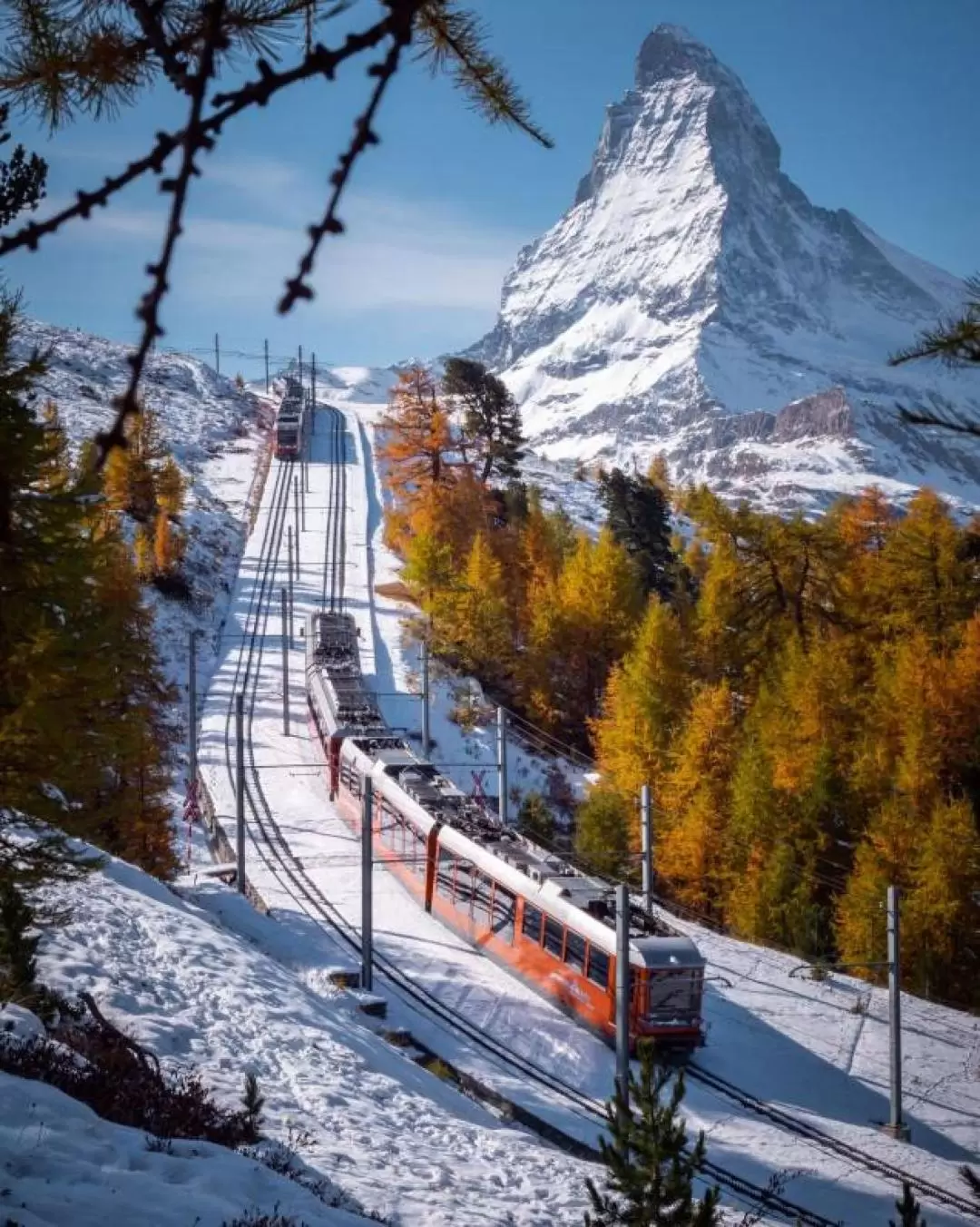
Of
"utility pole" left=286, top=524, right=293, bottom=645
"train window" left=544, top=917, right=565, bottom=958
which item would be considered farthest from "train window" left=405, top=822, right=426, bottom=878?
"utility pole" left=286, top=524, right=293, bottom=645

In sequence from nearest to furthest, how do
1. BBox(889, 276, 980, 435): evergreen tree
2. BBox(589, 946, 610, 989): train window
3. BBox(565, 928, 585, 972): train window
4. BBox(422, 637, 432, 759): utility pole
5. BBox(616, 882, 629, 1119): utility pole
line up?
BBox(889, 276, 980, 435): evergreen tree, BBox(616, 882, 629, 1119): utility pole, BBox(589, 946, 610, 989): train window, BBox(565, 928, 585, 972): train window, BBox(422, 637, 432, 759): utility pole

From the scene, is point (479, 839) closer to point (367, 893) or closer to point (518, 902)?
point (518, 902)

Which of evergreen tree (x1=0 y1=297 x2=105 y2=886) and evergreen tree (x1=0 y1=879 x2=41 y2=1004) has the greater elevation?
evergreen tree (x1=0 y1=297 x2=105 y2=886)

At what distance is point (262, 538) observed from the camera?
64438 millimetres

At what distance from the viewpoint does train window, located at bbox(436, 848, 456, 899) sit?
22.4 meters

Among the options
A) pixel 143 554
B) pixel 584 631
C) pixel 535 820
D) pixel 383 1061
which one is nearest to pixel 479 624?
pixel 584 631

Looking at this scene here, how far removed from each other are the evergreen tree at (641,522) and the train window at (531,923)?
3510 cm

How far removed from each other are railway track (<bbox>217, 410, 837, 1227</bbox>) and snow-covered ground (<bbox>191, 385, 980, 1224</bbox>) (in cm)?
18

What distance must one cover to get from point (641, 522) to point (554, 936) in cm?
3774

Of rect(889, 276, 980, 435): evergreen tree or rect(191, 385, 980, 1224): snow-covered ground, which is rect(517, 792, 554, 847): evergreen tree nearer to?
rect(191, 385, 980, 1224): snow-covered ground

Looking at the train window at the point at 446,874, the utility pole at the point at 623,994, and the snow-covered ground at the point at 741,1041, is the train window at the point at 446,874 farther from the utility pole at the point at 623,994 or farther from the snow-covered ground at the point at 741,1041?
the utility pole at the point at 623,994

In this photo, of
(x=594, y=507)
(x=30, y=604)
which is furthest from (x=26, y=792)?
(x=594, y=507)

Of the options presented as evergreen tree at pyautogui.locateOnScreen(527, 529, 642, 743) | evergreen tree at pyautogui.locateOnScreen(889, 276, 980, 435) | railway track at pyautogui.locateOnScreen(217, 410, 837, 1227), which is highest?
evergreen tree at pyautogui.locateOnScreen(889, 276, 980, 435)

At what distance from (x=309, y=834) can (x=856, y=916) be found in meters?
14.9
